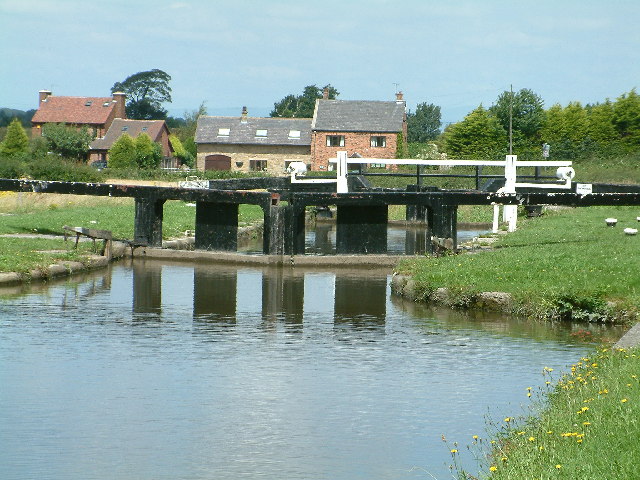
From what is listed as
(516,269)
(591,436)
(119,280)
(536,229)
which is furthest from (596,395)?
(536,229)

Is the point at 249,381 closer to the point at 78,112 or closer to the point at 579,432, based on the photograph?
the point at 579,432

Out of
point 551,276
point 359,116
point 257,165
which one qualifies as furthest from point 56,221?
point 257,165

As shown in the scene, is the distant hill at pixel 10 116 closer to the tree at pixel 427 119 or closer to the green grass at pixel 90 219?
the green grass at pixel 90 219

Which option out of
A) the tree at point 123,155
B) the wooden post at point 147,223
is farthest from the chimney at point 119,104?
the wooden post at point 147,223

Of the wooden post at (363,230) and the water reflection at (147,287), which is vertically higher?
the wooden post at (363,230)

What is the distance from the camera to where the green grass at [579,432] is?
300 inches

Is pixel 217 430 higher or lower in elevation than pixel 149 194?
lower

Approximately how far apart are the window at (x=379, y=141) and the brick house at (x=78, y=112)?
108ft

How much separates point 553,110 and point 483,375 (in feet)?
244

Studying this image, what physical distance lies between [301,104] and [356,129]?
2011 inches

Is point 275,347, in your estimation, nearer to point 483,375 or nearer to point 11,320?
point 483,375

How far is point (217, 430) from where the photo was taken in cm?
1055

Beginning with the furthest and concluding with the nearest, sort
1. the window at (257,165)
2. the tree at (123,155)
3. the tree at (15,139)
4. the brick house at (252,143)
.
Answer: the window at (257,165), the brick house at (252,143), the tree at (15,139), the tree at (123,155)

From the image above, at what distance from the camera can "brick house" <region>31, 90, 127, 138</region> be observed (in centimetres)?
11338
